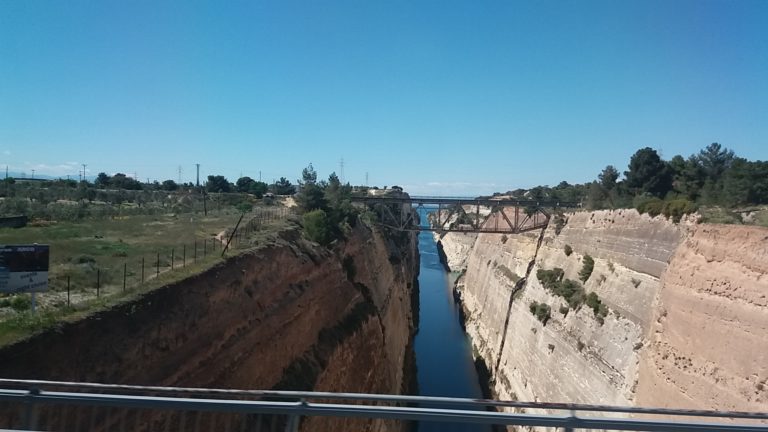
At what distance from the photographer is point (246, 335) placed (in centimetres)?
1320

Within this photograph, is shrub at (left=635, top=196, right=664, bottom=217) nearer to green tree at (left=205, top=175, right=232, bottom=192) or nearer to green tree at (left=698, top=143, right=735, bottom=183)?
green tree at (left=698, top=143, right=735, bottom=183)

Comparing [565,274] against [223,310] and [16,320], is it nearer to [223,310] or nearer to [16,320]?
[223,310]

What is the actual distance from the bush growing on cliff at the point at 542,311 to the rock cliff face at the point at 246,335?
7.79 metres

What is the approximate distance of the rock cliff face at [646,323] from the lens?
1319 cm

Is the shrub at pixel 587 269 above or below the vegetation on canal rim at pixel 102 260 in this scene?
below

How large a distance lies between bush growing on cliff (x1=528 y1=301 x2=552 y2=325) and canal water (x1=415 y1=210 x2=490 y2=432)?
20.2 ft

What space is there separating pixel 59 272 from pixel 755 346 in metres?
16.4

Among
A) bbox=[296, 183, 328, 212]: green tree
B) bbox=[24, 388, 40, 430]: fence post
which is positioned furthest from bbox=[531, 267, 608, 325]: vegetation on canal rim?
bbox=[24, 388, 40, 430]: fence post

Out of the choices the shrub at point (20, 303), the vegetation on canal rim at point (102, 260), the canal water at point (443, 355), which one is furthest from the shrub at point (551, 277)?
the shrub at point (20, 303)

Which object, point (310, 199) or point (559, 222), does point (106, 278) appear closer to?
point (310, 199)

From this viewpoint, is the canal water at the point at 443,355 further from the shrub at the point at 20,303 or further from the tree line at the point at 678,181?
the shrub at the point at 20,303

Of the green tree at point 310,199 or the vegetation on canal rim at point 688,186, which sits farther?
the green tree at point 310,199

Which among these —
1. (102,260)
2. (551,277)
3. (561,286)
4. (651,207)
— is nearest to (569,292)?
(561,286)

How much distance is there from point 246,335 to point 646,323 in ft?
43.2
